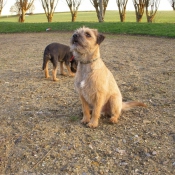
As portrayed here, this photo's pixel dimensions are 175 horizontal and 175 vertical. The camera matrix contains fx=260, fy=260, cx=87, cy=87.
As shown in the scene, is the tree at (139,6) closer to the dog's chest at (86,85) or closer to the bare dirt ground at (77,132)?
the bare dirt ground at (77,132)

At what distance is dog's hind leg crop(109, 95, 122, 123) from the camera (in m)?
3.93

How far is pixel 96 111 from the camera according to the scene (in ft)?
12.5

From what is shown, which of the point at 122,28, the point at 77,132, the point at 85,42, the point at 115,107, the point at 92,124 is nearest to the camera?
the point at 85,42

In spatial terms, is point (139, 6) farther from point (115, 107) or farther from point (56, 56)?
point (115, 107)

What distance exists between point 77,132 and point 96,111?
41 cm

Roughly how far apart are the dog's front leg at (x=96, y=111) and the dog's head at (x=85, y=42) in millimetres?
661

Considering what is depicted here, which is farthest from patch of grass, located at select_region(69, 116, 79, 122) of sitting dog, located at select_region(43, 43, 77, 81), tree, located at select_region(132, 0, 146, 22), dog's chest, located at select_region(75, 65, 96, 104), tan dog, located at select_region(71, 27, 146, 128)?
tree, located at select_region(132, 0, 146, 22)

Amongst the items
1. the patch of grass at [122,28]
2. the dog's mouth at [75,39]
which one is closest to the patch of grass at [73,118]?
the dog's mouth at [75,39]

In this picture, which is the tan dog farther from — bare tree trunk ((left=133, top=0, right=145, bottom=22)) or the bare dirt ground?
bare tree trunk ((left=133, top=0, right=145, bottom=22))

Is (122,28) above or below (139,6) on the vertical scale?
below

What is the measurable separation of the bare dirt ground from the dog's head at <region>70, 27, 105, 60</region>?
1109mm

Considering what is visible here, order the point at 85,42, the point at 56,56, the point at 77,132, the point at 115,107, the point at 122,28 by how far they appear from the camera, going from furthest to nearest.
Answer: the point at 122,28, the point at 56,56, the point at 115,107, the point at 77,132, the point at 85,42

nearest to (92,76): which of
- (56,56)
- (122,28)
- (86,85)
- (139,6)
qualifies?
(86,85)

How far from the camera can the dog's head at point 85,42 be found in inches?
143
